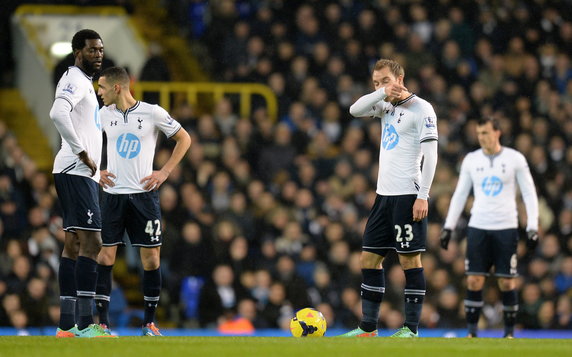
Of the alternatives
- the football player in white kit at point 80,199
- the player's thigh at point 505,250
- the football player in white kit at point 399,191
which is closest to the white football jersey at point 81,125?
the football player in white kit at point 80,199

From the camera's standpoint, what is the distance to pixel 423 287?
10.3m

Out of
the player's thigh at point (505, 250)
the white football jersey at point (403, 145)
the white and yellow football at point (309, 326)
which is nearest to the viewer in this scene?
the white football jersey at point (403, 145)

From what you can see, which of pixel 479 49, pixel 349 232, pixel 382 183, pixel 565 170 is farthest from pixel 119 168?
pixel 479 49

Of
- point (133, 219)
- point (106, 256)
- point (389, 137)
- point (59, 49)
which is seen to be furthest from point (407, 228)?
point (59, 49)

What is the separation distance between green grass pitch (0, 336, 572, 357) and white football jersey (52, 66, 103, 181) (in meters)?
1.37

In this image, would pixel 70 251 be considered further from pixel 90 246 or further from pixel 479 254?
pixel 479 254

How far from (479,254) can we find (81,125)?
483cm

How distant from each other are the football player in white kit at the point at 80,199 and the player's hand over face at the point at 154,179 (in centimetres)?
72

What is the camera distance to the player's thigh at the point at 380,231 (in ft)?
34.0

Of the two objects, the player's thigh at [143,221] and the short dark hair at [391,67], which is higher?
the short dark hair at [391,67]

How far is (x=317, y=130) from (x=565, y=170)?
377cm

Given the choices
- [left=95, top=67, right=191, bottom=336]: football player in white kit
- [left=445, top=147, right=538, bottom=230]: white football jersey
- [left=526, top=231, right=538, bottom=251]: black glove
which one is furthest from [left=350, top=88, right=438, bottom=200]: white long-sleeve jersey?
[left=526, top=231, right=538, bottom=251]: black glove

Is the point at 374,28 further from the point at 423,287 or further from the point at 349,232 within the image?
the point at 423,287

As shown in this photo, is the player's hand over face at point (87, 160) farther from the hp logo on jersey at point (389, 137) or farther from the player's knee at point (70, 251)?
the hp logo on jersey at point (389, 137)
